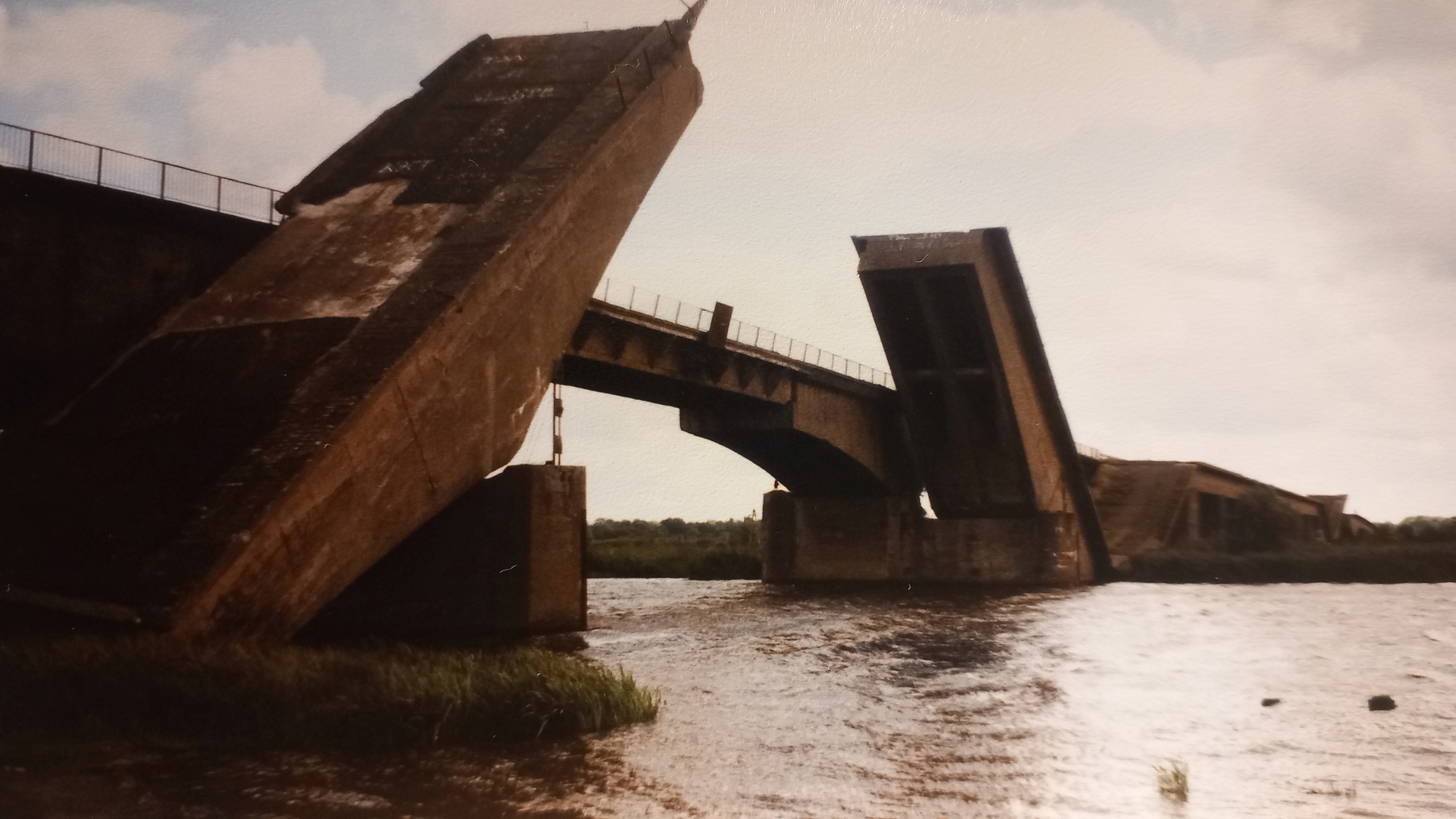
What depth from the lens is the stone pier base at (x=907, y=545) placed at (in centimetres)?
4378

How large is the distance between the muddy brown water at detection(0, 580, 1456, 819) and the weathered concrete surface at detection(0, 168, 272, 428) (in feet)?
30.7

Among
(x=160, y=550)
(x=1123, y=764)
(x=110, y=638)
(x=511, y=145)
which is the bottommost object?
(x=1123, y=764)

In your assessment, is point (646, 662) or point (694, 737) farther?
point (646, 662)

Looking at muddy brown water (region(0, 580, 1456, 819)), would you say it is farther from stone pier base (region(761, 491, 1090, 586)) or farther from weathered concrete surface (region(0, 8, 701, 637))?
stone pier base (region(761, 491, 1090, 586))

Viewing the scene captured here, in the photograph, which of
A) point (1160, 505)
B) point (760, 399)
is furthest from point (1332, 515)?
point (760, 399)

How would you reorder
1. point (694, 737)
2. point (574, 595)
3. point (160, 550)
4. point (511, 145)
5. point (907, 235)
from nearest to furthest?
point (694, 737) → point (160, 550) → point (574, 595) → point (511, 145) → point (907, 235)

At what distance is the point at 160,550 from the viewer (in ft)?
47.5

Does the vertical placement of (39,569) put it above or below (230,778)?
above

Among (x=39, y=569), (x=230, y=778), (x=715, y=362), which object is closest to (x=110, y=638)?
(x=39, y=569)

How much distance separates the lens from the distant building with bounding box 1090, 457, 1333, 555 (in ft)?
183

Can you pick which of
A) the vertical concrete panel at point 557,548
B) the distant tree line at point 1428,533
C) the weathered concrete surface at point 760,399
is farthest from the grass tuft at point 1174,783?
the distant tree line at point 1428,533

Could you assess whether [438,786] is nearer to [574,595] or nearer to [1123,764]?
[1123,764]

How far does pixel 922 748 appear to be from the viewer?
12625 mm

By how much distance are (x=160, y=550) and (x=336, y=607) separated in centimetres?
493
